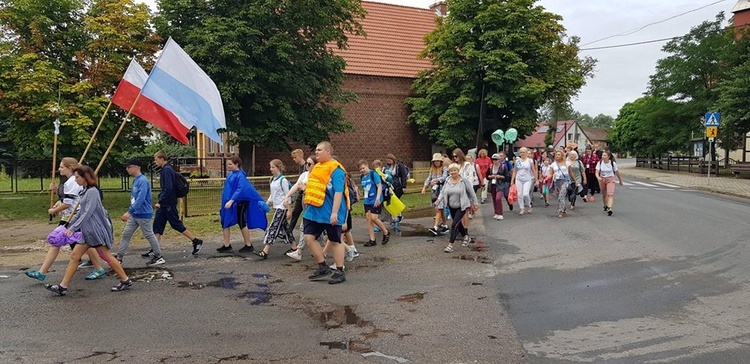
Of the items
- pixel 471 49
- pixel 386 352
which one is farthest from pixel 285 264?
pixel 471 49

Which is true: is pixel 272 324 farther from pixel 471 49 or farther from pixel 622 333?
pixel 471 49

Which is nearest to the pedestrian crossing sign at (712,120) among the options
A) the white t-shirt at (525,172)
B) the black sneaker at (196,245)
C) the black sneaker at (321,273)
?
the white t-shirt at (525,172)

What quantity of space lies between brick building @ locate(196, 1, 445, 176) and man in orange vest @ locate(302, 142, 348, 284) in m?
24.7

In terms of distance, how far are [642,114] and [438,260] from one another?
4014cm

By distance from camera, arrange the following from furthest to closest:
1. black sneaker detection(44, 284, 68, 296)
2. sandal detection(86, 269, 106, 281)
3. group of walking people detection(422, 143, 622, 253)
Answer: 1. group of walking people detection(422, 143, 622, 253)
2. sandal detection(86, 269, 106, 281)
3. black sneaker detection(44, 284, 68, 296)

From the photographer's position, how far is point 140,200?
8.57 meters

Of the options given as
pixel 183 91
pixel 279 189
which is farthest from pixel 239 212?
pixel 183 91

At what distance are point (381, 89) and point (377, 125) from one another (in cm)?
213

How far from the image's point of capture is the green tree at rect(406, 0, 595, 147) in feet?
99.8

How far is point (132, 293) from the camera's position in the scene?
23.0ft

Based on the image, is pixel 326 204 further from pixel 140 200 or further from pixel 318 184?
pixel 140 200

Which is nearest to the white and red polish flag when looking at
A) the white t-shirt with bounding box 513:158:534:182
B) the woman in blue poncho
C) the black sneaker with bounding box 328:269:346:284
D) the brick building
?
the woman in blue poncho

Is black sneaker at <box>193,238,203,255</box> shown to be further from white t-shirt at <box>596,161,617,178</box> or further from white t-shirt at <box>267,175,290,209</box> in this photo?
white t-shirt at <box>596,161,617,178</box>

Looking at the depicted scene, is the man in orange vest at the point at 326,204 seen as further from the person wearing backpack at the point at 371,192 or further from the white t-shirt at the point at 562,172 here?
the white t-shirt at the point at 562,172
